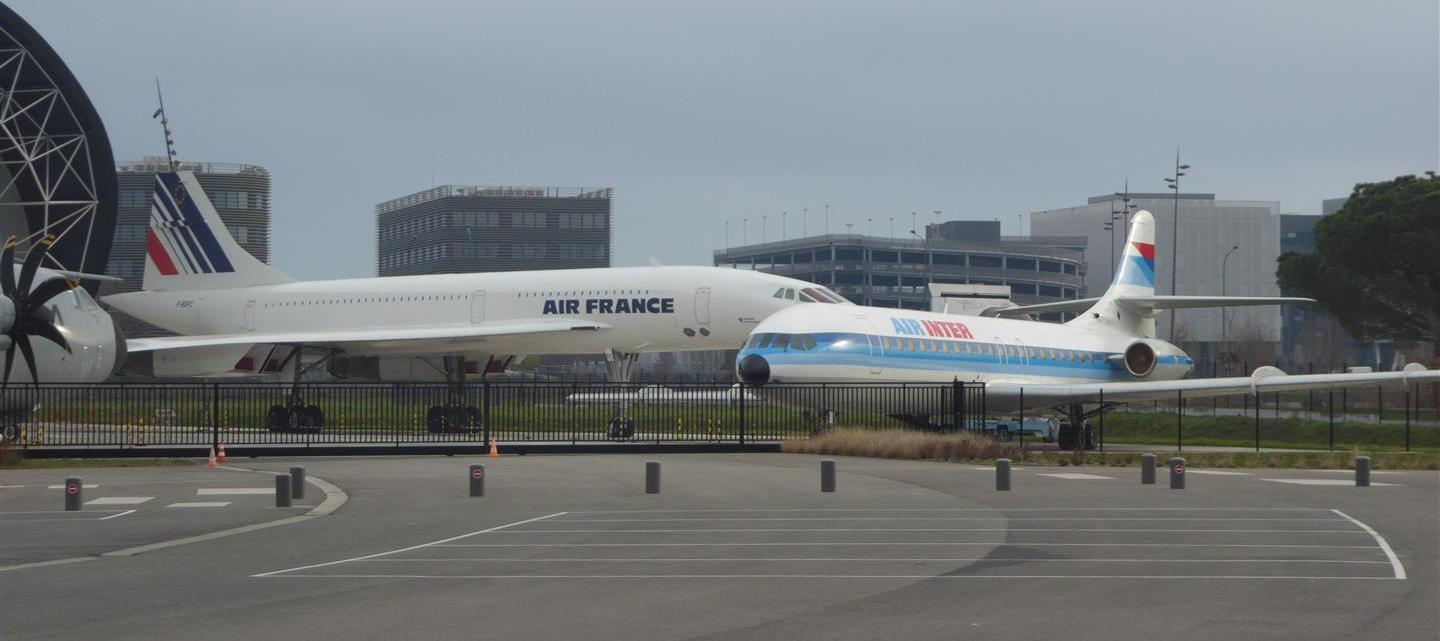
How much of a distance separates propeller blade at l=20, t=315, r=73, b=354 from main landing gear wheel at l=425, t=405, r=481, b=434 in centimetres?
772

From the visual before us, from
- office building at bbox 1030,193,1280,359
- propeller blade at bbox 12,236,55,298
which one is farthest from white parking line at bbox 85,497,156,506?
office building at bbox 1030,193,1280,359

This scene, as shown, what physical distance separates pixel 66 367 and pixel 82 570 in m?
21.4

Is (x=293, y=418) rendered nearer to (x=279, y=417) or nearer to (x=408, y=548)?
(x=279, y=417)

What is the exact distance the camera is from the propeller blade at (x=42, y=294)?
31031 mm

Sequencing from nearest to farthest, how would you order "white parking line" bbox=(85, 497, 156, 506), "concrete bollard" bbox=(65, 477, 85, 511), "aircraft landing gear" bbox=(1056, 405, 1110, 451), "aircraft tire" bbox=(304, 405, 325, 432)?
"concrete bollard" bbox=(65, 477, 85, 511) < "white parking line" bbox=(85, 497, 156, 506) < "aircraft tire" bbox=(304, 405, 325, 432) < "aircraft landing gear" bbox=(1056, 405, 1110, 451)

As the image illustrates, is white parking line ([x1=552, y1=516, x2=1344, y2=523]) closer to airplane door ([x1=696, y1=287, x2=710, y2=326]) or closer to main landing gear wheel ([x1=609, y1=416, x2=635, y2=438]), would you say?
main landing gear wheel ([x1=609, y1=416, x2=635, y2=438])

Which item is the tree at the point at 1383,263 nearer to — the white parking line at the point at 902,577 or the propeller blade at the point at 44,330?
the propeller blade at the point at 44,330

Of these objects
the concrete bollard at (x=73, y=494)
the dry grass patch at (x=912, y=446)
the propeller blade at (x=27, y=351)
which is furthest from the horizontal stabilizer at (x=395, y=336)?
the concrete bollard at (x=73, y=494)

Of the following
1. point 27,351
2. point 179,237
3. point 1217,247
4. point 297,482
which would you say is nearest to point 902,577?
point 297,482

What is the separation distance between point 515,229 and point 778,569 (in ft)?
422

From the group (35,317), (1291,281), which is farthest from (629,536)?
(1291,281)

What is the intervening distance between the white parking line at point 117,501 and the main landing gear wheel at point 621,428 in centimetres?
1404

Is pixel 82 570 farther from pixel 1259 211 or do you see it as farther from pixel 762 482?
pixel 1259 211

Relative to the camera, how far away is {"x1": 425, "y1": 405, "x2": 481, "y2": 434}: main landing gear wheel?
112 feet
